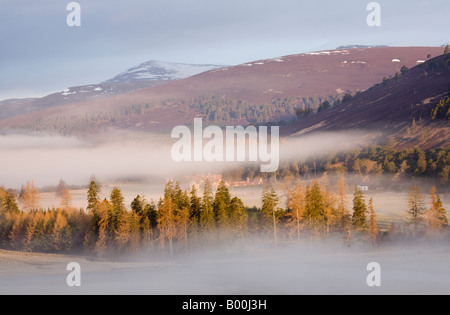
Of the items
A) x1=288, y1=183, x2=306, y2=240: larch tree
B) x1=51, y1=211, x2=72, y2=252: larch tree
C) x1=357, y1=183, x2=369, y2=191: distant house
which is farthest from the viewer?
x1=357, y1=183, x2=369, y2=191: distant house

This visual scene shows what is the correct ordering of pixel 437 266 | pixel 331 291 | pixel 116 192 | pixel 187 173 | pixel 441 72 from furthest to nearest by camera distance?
pixel 441 72 → pixel 187 173 → pixel 116 192 → pixel 437 266 → pixel 331 291

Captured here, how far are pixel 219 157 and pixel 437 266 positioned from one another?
110 metres

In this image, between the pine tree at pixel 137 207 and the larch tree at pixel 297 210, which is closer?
the larch tree at pixel 297 210

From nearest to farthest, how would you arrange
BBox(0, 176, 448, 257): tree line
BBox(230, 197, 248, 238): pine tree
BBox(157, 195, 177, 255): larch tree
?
BBox(0, 176, 448, 257): tree line → BBox(230, 197, 248, 238): pine tree → BBox(157, 195, 177, 255): larch tree

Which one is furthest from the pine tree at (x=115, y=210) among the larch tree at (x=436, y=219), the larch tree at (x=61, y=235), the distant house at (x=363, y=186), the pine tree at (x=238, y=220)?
the distant house at (x=363, y=186)

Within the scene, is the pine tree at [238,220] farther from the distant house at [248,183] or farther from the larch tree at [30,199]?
the distant house at [248,183]

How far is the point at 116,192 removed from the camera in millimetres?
73688

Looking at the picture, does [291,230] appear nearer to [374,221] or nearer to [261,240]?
[261,240]

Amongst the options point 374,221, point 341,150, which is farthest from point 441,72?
point 374,221

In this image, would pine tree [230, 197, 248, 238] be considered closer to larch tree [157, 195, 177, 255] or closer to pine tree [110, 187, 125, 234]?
larch tree [157, 195, 177, 255]

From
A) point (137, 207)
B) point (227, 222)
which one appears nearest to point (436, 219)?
point (227, 222)

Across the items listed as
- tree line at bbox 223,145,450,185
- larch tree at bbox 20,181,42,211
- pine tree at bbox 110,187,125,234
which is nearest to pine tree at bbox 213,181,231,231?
pine tree at bbox 110,187,125,234

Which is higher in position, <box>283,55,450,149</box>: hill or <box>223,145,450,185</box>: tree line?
<box>283,55,450,149</box>: hill

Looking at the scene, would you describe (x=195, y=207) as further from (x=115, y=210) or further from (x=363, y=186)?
(x=363, y=186)
